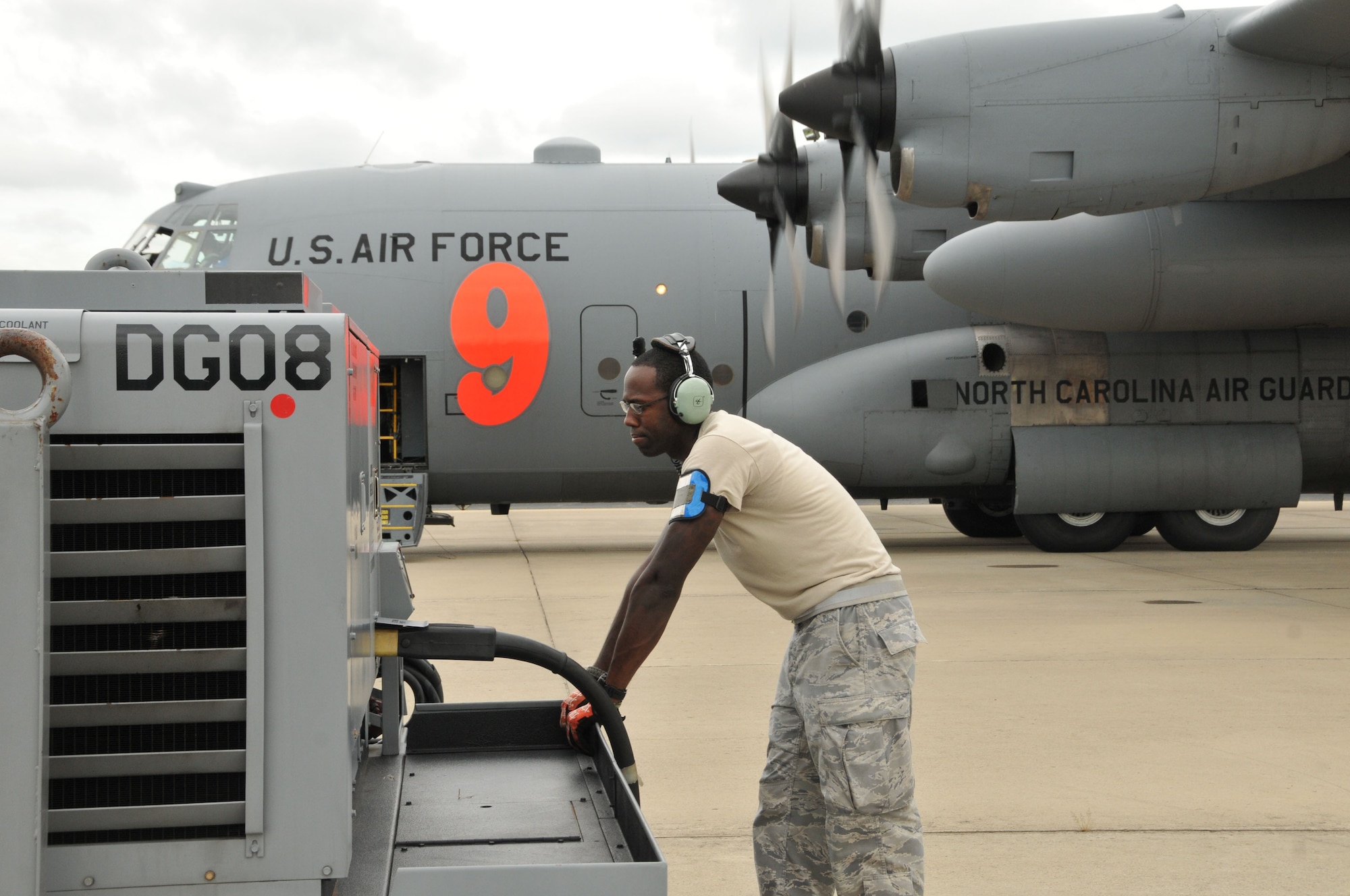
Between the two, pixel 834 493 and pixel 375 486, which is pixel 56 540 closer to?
pixel 375 486

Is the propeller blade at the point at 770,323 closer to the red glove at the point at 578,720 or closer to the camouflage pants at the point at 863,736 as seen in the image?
the camouflage pants at the point at 863,736

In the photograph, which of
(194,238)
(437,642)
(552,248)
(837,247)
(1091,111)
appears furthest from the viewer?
(194,238)

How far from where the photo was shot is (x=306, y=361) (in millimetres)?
2312

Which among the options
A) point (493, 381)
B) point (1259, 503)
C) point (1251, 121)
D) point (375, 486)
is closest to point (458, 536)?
point (493, 381)

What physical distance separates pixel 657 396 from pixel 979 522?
14.0 m

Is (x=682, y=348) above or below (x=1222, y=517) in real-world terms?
above

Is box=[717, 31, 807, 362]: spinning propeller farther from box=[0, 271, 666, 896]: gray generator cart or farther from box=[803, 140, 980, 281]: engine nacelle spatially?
box=[0, 271, 666, 896]: gray generator cart

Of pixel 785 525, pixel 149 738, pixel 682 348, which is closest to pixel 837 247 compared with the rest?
pixel 682 348

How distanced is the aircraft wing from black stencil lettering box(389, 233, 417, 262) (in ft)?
27.4

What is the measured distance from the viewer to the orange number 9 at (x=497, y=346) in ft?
45.3

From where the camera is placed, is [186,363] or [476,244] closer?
[186,363]

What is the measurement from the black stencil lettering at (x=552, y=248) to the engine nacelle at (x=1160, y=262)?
4.10 m

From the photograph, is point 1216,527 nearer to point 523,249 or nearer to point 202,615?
point 523,249

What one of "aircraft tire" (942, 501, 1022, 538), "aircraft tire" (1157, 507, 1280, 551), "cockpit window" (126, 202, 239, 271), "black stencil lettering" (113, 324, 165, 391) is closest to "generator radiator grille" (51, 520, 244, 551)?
"black stencil lettering" (113, 324, 165, 391)
